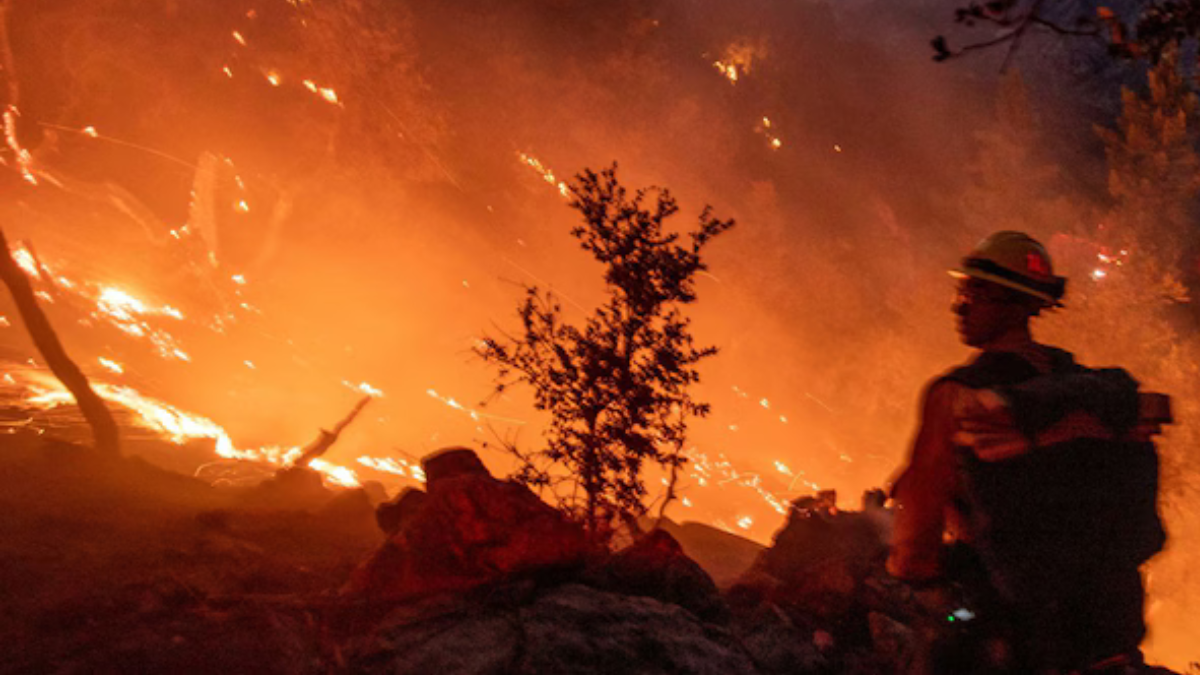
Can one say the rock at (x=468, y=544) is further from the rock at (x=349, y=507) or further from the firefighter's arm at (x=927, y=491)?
the rock at (x=349, y=507)

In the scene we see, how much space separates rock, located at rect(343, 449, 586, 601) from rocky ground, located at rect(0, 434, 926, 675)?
2 centimetres

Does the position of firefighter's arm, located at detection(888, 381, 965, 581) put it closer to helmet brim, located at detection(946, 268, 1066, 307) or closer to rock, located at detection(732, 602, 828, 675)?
helmet brim, located at detection(946, 268, 1066, 307)

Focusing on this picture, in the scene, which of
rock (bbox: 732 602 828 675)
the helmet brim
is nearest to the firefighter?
the helmet brim

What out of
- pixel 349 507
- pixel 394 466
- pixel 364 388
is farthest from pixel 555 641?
pixel 364 388

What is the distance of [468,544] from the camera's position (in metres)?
6.34

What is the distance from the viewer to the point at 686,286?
7.79 m

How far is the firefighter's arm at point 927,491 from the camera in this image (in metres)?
2.51

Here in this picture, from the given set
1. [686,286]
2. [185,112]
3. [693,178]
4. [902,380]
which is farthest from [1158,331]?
[185,112]

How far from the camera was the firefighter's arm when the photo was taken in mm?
2508

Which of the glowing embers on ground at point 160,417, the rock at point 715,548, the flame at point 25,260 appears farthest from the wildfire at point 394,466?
the rock at point 715,548

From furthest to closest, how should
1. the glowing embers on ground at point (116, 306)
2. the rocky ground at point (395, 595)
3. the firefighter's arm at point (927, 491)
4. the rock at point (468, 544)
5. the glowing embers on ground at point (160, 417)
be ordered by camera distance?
the glowing embers on ground at point (116, 306) → the glowing embers on ground at point (160, 417) → the rock at point (468, 544) → the rocky ground at point (395, 595) → the firefighter's arm at point (927, 491)

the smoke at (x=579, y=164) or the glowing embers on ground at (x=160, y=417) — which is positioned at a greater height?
the smoke at (x=579, y=164)

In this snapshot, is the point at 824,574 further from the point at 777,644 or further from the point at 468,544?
the point at 468,544

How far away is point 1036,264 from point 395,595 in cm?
634
